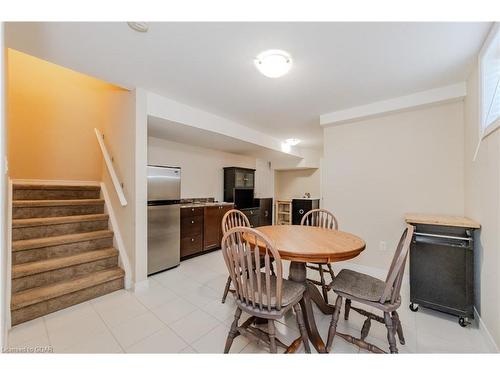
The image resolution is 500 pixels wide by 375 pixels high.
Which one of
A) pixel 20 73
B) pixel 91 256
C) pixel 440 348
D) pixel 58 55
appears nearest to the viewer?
pixel 440 348

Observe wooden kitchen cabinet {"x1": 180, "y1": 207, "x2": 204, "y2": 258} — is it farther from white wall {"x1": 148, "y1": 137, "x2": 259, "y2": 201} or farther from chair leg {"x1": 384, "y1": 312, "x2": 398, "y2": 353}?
chair leg {"x1": 384, "y1": 312, "x2": 398, "y2": 353}

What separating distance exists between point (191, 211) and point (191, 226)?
26cm

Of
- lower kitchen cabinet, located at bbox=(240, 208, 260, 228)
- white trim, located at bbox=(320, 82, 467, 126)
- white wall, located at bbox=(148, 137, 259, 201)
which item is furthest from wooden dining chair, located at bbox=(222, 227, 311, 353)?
lower kitchen cabinet, located at bbox=(240, 208, 260, 228)

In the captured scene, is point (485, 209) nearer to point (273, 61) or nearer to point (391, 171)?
point (391, 171)

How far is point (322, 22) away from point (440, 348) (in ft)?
8.33

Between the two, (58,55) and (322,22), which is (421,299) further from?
(58,55)

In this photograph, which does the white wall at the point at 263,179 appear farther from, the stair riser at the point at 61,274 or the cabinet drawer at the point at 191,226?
the stair riser at the point at 61,274

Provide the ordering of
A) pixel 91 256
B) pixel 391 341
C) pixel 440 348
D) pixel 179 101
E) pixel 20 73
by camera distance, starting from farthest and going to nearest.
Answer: pixel 20 73, pixel 179 101, pixel 91 256, pixel 440 348, pixel 391 341

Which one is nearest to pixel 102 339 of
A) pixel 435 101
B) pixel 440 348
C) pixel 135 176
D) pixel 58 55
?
pixel 135 176

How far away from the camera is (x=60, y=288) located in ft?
6.99

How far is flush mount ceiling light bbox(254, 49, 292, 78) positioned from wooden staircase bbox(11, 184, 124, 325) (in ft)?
8.88

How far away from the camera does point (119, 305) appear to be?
2205 mm

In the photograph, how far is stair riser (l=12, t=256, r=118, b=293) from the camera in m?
2.06

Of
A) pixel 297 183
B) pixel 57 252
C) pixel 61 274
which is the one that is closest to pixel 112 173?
pixel 57 252
